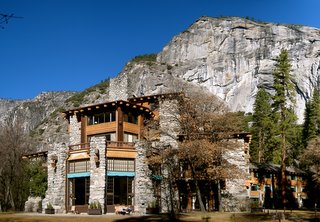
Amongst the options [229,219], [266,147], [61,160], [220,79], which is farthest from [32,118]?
[229,219]

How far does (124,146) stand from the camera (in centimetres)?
3881

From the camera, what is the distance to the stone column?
120 ft

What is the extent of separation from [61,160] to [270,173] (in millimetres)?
32288

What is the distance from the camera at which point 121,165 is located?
38312 mm

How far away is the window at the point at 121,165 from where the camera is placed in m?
37.9

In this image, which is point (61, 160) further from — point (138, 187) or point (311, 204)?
point (311, 204)

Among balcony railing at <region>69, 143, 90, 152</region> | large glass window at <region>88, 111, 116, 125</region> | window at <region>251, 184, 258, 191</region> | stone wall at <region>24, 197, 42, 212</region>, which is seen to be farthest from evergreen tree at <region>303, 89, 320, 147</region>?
stone wall at <region>24, 197, 42, 212</region>

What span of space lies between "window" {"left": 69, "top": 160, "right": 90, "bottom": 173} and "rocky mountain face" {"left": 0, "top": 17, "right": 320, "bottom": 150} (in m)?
72.4

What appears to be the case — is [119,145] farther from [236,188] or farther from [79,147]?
[236,188]

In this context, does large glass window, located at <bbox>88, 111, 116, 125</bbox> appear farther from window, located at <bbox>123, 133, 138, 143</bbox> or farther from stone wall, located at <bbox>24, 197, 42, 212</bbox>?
stone wall, located at <bbox>24, 197, 42, 212</bbox>

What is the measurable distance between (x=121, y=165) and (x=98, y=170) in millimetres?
2264

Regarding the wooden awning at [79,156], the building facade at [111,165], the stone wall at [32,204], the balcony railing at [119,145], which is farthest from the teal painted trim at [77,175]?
the stone wall at [32,204]

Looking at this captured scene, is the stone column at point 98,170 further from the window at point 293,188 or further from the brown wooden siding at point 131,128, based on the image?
the window at point 293,188

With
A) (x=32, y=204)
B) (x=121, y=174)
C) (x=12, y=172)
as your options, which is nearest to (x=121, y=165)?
(x=121, y=174)
